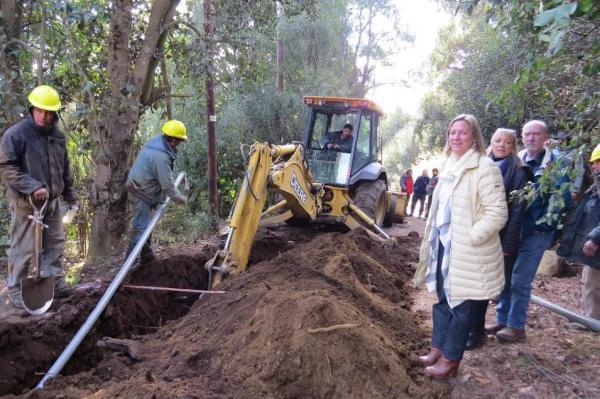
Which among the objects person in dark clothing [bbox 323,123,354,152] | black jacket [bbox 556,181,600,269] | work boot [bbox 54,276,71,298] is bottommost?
work boot [bbox 54,276,71,298]

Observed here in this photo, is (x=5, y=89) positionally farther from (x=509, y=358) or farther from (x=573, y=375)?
(x=573, y=375)

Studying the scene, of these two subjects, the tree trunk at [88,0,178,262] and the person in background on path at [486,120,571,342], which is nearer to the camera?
the person in background on path at [486,120,571,342]

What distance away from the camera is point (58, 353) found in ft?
12.8

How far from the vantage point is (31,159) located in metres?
4.45

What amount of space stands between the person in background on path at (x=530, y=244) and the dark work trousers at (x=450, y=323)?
830mm

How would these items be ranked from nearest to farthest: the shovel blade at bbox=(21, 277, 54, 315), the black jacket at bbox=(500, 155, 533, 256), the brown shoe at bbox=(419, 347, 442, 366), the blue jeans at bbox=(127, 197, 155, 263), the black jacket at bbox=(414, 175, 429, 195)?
the brown shoe at bbox=(419, 347, 442, 366)
the black jacket at bbox=(500, 155, 533, 256)
the shovel blade at bbox=(21, 277, 54, 315)
the blue jeans at bbox=(127, 197, 155, 263)
the black jacket at bbox=(414, 175, 429, 195)

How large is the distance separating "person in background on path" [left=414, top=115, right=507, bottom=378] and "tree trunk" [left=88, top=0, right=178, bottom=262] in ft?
14.3

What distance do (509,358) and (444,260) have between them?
114 cm

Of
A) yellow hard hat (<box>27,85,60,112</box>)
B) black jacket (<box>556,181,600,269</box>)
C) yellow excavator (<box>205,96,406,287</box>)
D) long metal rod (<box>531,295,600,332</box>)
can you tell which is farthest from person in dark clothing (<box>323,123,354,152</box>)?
yellow hard hat (<box>27,85,60,112</box>)

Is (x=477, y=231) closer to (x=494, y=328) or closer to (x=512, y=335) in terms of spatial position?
(x=512, y=335)

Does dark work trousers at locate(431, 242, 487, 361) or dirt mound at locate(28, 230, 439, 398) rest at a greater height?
dark work trousers at locate(431, 242, 487, 361)

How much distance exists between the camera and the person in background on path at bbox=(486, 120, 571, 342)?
371cm

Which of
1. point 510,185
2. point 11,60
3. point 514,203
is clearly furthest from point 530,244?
point 11,60

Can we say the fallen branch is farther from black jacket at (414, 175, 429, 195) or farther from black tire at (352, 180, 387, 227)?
black jacket at (414, 175, 429, 195)
